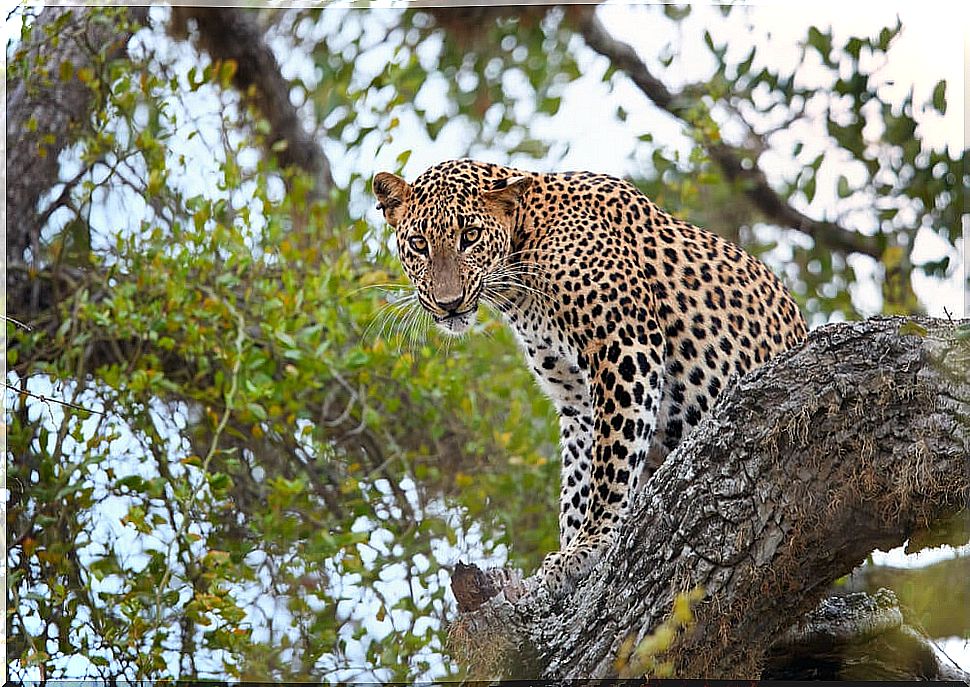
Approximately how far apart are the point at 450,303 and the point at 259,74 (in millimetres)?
1633

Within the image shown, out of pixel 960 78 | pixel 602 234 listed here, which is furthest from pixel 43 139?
pixel 960 78

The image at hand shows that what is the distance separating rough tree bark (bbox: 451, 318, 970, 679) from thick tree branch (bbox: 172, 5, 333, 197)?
7.46ft

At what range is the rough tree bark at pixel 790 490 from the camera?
102 inches

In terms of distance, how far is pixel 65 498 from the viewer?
12.4ft

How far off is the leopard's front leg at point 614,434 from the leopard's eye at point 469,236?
0.46 meters

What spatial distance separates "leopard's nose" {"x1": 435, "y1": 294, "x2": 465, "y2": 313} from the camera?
3334mm

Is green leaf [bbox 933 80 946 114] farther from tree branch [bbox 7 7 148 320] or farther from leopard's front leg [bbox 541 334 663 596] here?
tree branch [bbox 7 7 148 320]

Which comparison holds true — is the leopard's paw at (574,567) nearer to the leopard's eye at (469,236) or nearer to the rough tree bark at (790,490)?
the rough tree bark at (790,490)

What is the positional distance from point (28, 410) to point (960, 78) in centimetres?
300

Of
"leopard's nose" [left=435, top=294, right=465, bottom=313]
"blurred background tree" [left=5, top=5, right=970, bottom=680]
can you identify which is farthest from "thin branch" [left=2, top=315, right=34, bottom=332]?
"leopard's nose" [left=435, top=294, right=465, bottom=313]

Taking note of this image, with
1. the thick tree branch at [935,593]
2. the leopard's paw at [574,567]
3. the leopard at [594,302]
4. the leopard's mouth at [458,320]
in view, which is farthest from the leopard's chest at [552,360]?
the thick tree branch at [935,593]

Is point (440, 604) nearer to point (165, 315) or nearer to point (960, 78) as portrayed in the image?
point (165, 315)

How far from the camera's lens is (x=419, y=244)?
344 centimetres

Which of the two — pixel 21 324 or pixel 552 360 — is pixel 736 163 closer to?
pixel 552 360
